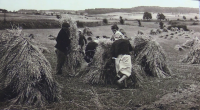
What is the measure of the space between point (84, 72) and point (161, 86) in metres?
2.29

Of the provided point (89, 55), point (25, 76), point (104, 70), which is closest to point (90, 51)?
point (89, 55)

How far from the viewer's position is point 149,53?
294 inches

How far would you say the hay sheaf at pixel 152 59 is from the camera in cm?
743

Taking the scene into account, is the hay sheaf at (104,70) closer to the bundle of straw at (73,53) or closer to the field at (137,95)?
the field at (137,95)

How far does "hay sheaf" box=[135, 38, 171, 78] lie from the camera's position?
7.43 m

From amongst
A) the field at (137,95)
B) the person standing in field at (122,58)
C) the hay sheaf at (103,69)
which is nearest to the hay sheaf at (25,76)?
the field at (137,95)

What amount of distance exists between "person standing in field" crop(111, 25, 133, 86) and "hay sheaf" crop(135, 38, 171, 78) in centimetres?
147

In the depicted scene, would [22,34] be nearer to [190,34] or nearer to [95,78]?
[95,78]

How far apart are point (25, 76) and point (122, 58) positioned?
246 cm

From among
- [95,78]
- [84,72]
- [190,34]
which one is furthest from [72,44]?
[190,34]

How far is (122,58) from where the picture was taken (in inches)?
234

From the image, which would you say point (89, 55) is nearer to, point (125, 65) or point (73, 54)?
point (73, 54)

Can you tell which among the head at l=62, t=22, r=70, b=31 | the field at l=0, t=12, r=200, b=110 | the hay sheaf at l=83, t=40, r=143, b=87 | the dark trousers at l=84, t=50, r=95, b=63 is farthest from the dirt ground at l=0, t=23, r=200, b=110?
the head at l=62, t=22, r=70, b=31

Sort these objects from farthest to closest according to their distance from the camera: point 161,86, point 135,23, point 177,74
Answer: point 135,23, point 177,74, point 161,86
